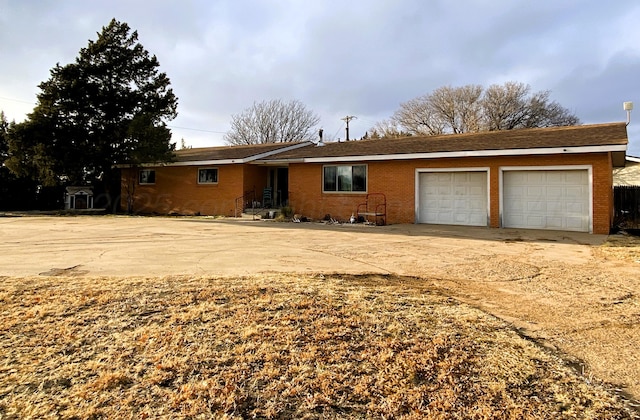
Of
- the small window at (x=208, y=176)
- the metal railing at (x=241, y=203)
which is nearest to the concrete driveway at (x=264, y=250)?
the metal railing at (x=241, y=203)

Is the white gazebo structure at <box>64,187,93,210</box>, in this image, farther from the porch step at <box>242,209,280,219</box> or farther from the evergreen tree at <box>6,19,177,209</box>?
the porch step at <box>242,209,280,219</box>

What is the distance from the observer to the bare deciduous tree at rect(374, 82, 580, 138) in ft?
118

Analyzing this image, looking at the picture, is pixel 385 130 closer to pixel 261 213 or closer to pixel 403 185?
pixel 261 213

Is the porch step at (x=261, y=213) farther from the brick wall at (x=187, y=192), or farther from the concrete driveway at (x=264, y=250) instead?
the concrete driveway at (x=264, y=250)

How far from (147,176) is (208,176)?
15.7 ft

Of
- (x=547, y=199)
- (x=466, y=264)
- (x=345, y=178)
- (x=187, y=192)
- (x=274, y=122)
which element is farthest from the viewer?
(x=274, y=122)

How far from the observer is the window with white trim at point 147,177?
22.8 meters

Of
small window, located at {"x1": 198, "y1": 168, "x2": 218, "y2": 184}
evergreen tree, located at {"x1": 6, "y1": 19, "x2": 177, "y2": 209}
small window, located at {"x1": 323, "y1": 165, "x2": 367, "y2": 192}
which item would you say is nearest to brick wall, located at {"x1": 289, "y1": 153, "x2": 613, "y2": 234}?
small window, located at {"x1": 323, "y1": 165, "x2": 367, "y2": 192}

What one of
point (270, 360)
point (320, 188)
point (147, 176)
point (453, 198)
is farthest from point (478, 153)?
point (147, 176)

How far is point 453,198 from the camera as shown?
1502cm

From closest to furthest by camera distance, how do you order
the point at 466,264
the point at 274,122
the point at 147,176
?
the point at 466,264 → the point at 147,176 → the point at 274,122

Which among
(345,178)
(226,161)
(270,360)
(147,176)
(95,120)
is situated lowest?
(270,360)

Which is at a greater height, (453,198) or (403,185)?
(403,185)

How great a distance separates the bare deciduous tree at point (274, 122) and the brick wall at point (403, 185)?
2499 centimetres
